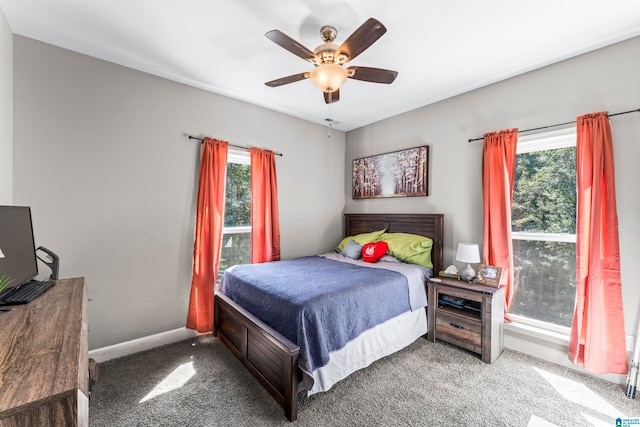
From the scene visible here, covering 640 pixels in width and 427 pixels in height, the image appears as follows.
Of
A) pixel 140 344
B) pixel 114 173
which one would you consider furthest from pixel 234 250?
pixel 114 173

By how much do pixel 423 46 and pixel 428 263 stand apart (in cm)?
219

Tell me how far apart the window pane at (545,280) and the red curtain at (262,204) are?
2.72 metres

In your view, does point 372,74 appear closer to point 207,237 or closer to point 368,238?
point 368,238

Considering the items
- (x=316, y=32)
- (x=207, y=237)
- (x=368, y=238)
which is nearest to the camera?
(x=316, y=32)

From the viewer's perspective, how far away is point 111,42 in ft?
7.26

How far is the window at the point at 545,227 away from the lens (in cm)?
244

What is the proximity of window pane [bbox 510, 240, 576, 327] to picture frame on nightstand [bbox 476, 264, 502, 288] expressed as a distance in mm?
340

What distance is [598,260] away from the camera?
212cm

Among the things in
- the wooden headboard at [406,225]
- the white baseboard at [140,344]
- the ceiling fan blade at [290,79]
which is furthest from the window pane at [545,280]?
the white baseboard at [140,344]

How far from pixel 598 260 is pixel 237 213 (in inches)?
138

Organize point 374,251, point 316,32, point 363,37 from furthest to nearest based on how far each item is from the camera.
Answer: point 374,251, point 316,32, point 363,37

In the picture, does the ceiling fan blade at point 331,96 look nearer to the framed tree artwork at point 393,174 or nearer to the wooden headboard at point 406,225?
the framed tree artwork at point 393,174

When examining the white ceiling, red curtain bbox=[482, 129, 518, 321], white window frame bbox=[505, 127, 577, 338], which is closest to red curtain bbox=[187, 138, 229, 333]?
the white ceiling

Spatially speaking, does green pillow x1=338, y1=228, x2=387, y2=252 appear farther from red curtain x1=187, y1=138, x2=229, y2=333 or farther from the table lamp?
red curtain x1=187, y1=138, x2=229, y2=333
